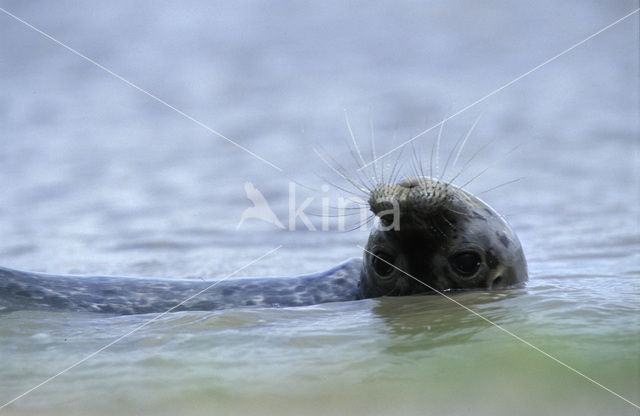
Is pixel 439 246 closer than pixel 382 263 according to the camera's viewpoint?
Yes

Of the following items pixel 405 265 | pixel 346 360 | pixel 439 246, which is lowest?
pixel 346 360

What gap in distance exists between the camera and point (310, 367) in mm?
3027

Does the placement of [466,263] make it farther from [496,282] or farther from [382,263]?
[382,263]

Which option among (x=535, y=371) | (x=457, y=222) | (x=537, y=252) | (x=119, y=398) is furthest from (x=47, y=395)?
(x=537, y=252)

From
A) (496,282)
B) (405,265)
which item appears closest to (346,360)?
(405,265)

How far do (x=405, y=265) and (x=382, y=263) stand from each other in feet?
0.46

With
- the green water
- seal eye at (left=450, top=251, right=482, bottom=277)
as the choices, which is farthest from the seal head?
the green water

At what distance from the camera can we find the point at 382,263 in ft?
15.1

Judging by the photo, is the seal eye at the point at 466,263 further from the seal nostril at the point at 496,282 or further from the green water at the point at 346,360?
the green water at the point at 346,360

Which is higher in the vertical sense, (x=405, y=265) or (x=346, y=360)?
(x=405, y=265)

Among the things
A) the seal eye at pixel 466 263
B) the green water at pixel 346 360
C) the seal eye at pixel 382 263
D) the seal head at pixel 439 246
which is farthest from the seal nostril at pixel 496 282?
the seal eye at pixel 382 263

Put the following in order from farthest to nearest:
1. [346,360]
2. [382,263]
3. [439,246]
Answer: [382,263], [439,246], [346,360]

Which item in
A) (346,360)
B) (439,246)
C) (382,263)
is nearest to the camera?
(346,360)

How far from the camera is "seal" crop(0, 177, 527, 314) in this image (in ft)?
14.4
